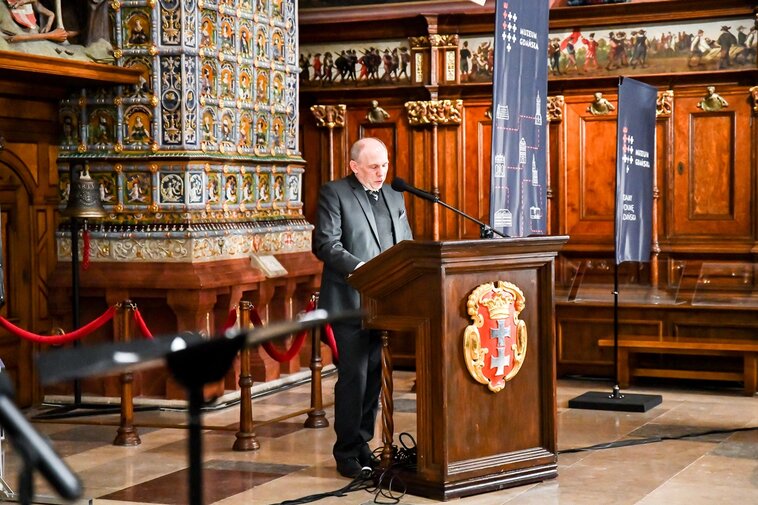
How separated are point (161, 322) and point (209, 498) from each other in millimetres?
3427

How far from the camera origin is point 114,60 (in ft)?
30.7

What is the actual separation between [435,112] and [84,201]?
4618 millimetres

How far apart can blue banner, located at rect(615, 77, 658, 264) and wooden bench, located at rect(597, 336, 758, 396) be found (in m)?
0.88

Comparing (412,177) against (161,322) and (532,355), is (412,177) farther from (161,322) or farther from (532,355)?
(532,355)

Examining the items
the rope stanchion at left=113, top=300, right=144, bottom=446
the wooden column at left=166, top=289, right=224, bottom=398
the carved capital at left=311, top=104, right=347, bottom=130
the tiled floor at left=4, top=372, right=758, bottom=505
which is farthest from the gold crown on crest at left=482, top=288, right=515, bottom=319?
the carved capital at left=311, top=104, right=347, bottom=130

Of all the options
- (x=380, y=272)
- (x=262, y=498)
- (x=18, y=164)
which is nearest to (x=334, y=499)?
(x=262, y=498)

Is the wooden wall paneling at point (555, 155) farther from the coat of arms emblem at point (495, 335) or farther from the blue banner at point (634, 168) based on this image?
the coat of arms emblem at point (495, 335)

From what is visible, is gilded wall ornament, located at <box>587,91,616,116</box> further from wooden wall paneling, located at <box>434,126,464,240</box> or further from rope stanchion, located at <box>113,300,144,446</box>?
rope stanchion, located at <box>113,300,144,446</box>

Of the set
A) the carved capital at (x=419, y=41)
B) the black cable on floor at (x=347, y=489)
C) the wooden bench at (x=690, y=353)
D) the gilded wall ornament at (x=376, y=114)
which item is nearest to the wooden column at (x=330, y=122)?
the gilded wall ornament at (x=376, y=114)

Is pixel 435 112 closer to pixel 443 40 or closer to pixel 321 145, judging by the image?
pixel 443 40

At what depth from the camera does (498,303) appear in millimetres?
6062

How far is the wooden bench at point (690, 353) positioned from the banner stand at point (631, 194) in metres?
0.25

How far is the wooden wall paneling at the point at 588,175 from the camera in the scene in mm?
11836

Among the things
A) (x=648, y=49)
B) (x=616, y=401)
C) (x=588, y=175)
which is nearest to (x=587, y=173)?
(x=588, y=175)
